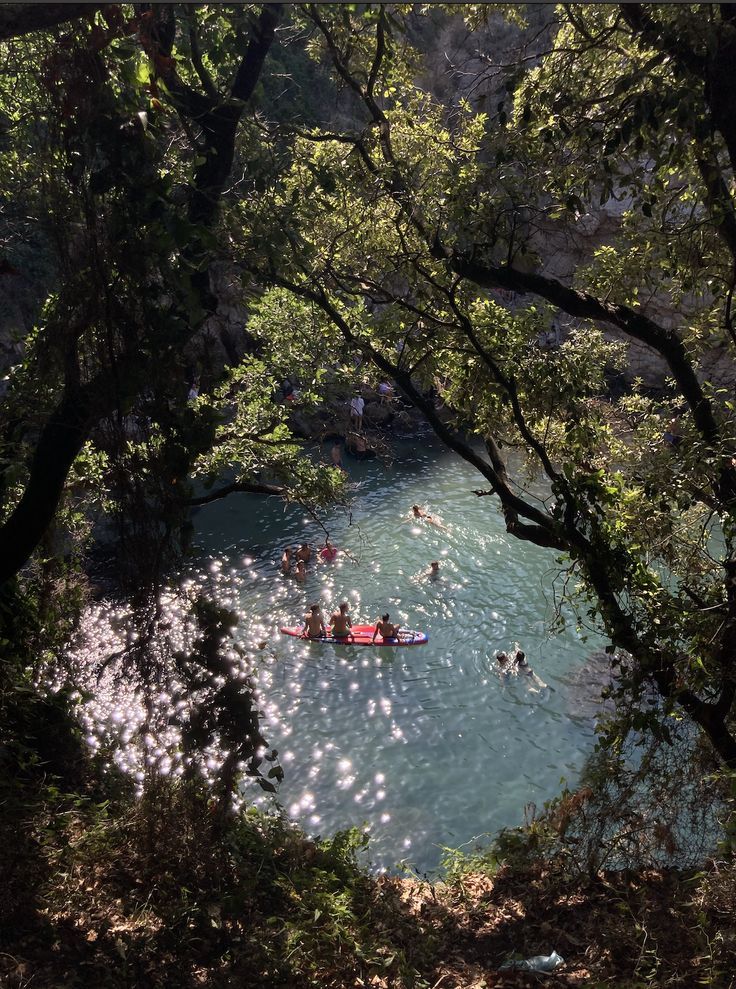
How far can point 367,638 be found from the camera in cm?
1392

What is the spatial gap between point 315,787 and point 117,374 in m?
7.56

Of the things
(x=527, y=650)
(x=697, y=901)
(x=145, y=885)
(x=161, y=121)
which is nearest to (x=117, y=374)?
(x=161, y=121)

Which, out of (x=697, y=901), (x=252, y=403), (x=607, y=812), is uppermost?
(x=252, y=403)

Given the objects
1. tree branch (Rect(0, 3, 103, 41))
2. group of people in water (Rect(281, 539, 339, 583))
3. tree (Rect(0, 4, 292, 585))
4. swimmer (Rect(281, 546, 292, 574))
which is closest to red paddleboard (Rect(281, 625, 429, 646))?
group of people in water (Rect(281, 539, 339, 583))

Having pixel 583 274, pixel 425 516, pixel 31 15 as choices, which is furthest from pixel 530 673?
pixel 31 15

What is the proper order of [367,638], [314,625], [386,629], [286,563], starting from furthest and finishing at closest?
[286,563] < [314,625] < [367,638] < [386,629]

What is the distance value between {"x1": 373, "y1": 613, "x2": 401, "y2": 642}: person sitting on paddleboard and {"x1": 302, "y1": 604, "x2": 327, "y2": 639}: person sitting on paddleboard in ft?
3.44

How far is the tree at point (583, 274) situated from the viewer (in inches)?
198

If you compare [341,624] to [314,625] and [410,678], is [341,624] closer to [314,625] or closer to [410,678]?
[314,625]

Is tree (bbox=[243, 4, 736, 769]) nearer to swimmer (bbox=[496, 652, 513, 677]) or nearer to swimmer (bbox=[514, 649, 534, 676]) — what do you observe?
swimmer (bbox=[514, 649, 534, 676])

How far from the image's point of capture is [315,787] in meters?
10.4

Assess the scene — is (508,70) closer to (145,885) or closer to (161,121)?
(161,121)

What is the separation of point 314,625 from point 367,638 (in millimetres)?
1045

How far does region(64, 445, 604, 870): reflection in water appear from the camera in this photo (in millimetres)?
9922
